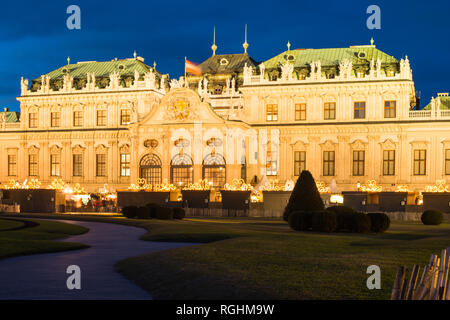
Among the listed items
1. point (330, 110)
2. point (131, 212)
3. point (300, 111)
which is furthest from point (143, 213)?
point (330, 110)

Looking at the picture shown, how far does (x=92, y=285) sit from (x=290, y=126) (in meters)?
63.8

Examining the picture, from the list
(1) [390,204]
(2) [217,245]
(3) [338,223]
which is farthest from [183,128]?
(2) [217,245]

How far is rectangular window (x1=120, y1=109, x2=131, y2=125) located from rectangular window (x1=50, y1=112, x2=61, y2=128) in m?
9.59

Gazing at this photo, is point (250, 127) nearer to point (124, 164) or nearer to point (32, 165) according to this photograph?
point (124, 164)

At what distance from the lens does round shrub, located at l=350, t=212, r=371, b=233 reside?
37.1 meters

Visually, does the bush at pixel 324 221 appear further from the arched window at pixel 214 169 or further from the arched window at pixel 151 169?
the arched window at pixel 151 169

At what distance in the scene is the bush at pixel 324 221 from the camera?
37.3 metres

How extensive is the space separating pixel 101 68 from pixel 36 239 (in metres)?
63.9

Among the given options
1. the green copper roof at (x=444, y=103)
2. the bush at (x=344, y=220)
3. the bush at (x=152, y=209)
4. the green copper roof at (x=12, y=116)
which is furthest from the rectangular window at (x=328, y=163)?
the green copper roof at (x=12, y=116)

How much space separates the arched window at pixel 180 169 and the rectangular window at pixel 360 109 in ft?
70.6

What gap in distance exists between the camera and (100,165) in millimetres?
87312

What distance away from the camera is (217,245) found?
88.3 feet

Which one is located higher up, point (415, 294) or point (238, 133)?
point (238, 133)
